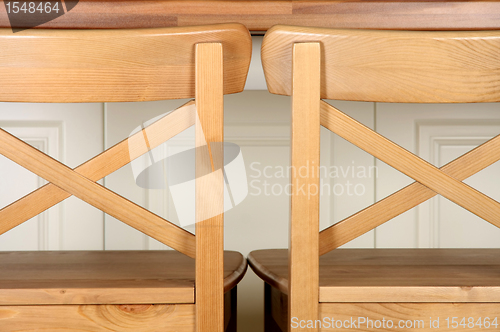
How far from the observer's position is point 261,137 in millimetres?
1098

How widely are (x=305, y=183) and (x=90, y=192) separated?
0.81 feet

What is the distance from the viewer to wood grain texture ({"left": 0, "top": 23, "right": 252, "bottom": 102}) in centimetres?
41

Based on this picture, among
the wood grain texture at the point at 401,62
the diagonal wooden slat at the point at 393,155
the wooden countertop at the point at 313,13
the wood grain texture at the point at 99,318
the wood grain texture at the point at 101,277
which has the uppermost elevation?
the wooden countertop at the point at 313,13

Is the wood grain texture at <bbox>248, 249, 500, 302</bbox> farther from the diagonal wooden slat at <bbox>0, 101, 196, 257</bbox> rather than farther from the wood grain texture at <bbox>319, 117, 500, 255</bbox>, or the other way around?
the diagonal wooden slat at <bbox>0, 101, 196, 257</bbox>

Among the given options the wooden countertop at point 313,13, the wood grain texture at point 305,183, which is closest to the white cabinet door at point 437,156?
the wooden countertop at point 313,13

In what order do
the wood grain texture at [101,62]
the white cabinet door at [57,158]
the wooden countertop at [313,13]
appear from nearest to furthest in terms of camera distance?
the wood grain texture at [101,62] < the wooden countertop at [313,13] < the white cabinet door at [57,158]

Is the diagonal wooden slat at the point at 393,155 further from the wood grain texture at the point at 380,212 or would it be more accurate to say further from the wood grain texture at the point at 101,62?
the wood grain texture at the point at 101,62

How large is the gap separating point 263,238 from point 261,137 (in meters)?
0.28

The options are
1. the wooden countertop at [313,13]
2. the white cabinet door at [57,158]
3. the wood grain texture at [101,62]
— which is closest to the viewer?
the wood grain texture at [101,62]

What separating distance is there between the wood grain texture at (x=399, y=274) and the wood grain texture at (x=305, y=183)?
27 mm

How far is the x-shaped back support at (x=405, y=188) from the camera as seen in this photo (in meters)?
0.45

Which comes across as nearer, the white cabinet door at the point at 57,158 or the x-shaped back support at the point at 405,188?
the x-shaped back support at the point at 405,188

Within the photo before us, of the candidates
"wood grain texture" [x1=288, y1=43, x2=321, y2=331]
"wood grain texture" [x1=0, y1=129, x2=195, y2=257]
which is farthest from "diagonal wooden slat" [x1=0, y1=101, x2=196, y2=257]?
"wood grain texture" [x1=288, y1=43, x2=321, y2=331]

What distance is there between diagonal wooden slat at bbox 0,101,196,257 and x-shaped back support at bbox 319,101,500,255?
0.17m
